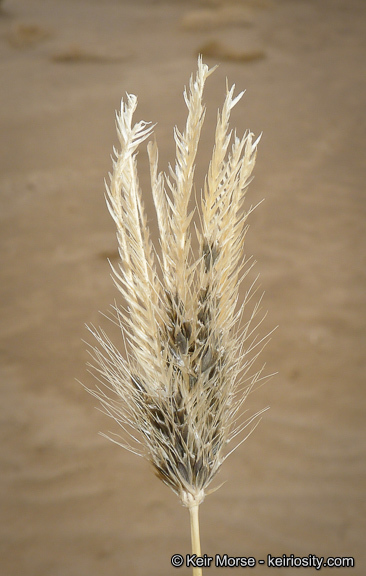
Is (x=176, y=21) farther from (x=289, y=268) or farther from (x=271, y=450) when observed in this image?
(x=271, y=450)

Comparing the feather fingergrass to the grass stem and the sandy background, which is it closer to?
the grass stem

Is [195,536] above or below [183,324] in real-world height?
below

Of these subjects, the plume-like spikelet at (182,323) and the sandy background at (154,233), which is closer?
the plume-like spikelet at (182,323)

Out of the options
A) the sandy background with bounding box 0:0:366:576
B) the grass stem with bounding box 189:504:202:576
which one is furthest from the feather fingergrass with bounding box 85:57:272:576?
the sandy background with bounding box 0:0:366:576

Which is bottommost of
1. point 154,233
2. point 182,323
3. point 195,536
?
point 195,536

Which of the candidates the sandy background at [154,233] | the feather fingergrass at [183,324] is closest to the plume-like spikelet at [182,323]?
the feather fingergrass at [183,324]

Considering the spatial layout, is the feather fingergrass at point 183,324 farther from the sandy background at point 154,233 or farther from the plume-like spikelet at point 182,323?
the sandy background at point 154,233

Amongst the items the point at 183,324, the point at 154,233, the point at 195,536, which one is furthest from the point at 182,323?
the point at 154,233

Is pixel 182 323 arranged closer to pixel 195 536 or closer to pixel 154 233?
pixel 195 536
